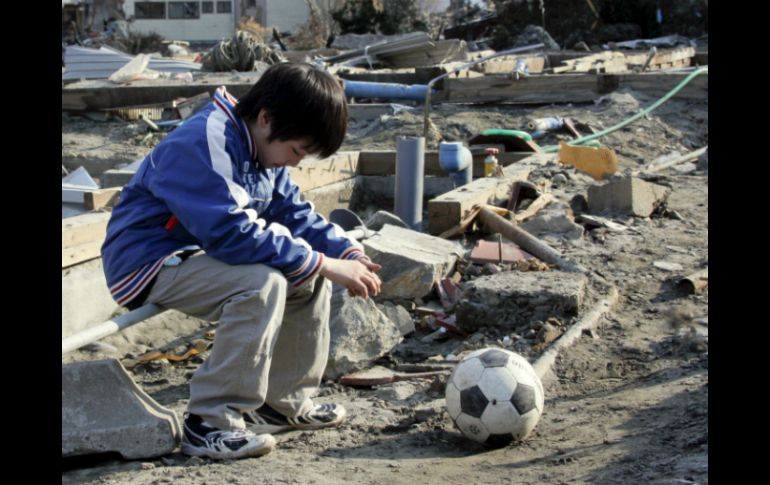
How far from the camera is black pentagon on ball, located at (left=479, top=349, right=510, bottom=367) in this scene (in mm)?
3845

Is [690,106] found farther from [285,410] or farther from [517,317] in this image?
[285,410]

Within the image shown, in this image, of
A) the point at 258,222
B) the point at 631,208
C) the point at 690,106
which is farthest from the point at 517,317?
the point at 690,106

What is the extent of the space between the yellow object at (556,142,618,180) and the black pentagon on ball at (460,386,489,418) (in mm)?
6004

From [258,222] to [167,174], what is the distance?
1.22 ft

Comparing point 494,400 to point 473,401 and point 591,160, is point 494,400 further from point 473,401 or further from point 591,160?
point 591,160

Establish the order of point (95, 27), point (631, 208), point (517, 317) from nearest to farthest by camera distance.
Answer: point (517, 317)
point (631, 208)
point (95, 27)

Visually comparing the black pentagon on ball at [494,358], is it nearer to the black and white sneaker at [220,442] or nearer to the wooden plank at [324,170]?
the black and white sneaker at [220,442]

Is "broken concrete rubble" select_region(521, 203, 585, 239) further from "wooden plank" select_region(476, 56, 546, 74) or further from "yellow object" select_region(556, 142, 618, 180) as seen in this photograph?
"wooden plank" select_region(476, 56, 546, 74)

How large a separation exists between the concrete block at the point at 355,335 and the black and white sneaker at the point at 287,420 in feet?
2.47

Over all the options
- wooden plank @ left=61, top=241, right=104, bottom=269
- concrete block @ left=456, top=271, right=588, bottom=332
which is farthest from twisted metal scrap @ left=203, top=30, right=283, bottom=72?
concrete block @ left=456, top=271, right=588, bottom=332

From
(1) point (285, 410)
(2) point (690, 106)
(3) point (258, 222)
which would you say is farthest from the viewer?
(2) point (690, 106)

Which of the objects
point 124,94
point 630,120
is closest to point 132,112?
point 124,94

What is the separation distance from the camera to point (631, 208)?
7.79m
